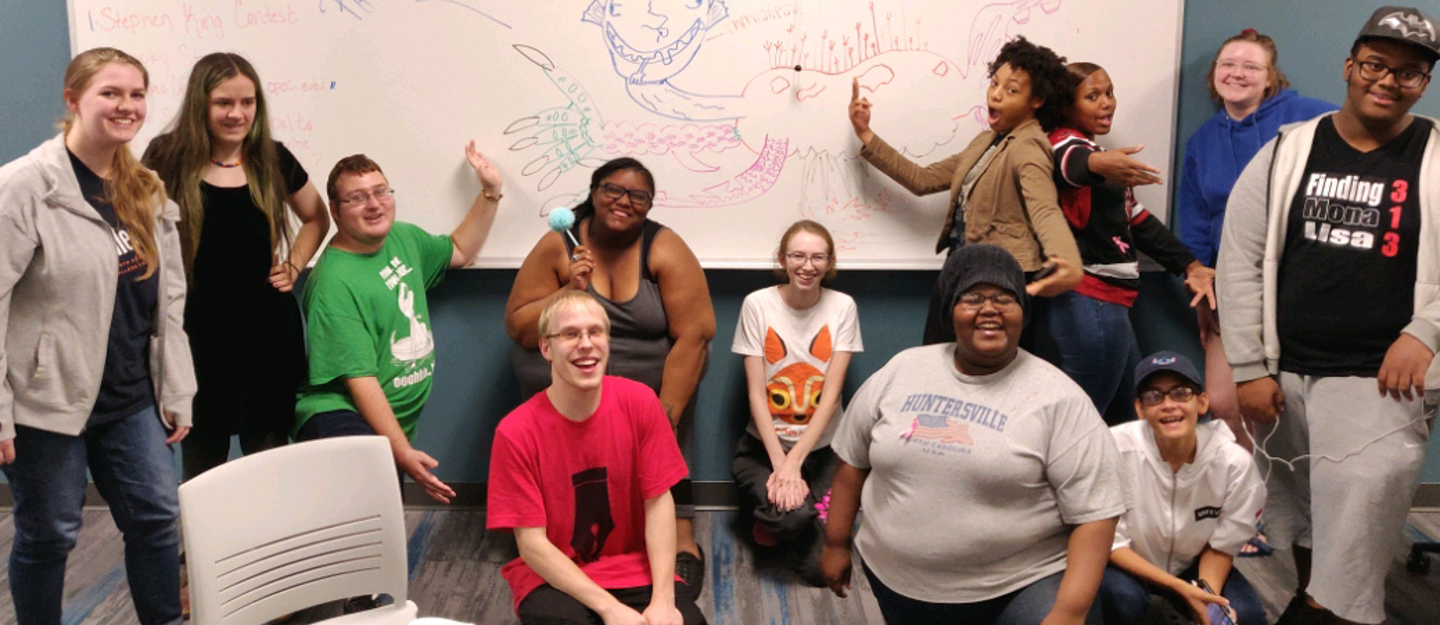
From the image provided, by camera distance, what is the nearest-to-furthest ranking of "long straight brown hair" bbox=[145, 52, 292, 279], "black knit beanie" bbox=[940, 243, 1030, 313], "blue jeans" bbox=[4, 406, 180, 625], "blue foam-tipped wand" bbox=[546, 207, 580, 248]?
"black knit beanie" bbox=[940, 243, 1030, 313]
"blue jeans" bbox=[4, 406, 180, 625]
"long straight brown hair" bbox=[145, 52, 292, 279]
"blue foam-tipped wand" bbox=[546, 207, 580, 248]

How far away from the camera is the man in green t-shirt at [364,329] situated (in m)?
2.62

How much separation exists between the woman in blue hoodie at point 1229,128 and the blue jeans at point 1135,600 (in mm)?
807

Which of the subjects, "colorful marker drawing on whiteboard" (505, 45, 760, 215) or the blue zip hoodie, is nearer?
the blue zip hoodie

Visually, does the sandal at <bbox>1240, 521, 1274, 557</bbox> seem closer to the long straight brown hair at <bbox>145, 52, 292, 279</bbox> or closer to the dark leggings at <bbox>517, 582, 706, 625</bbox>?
the dark leggings at <bbox>517, 582, 706, 625</bbox>

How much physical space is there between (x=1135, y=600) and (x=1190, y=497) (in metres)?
0.26

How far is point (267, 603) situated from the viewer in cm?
192

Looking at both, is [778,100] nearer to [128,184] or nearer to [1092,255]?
[1092,255]

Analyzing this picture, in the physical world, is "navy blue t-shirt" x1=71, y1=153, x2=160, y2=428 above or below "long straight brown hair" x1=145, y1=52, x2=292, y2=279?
below

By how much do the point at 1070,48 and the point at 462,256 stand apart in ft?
6.13

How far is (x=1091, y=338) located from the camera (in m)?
2.81

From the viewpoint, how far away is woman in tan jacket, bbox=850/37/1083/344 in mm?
2592

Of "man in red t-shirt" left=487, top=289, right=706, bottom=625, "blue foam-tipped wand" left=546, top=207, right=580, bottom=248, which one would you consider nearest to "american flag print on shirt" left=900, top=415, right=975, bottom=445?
"man in red t-shirt" left=487, top=289, right=706, bottom=625

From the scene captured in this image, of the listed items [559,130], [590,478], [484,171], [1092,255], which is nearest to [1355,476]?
[1092,255]

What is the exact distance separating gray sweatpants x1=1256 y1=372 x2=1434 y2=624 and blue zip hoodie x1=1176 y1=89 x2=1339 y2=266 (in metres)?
0.87
